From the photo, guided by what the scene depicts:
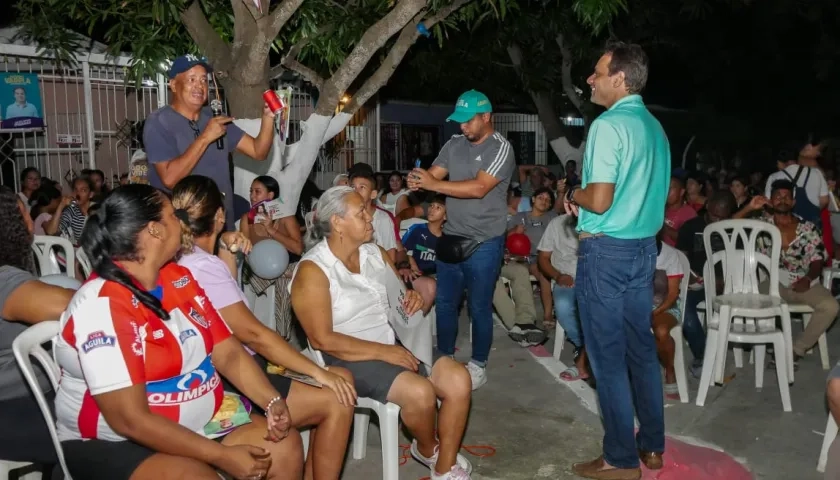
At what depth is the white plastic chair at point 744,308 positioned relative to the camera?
5.20 m

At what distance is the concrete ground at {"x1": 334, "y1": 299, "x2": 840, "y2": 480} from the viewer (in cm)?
418

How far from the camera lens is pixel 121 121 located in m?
9.58

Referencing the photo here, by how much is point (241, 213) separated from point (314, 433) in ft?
6.64

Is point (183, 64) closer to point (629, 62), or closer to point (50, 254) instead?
point (50, 254)

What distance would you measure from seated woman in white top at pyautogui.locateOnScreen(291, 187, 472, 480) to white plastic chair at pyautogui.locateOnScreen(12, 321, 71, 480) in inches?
42.2

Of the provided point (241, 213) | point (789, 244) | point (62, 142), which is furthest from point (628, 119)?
point (62, 142)

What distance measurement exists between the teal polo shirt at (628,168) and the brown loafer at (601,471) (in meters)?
1.18

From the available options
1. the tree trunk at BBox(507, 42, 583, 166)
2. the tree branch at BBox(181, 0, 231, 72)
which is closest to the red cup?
the tree branch at BBox(181, 0, 231, 72)

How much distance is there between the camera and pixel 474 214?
5.11 m

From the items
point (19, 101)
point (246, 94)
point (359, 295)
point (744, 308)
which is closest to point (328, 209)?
point (359, 295)

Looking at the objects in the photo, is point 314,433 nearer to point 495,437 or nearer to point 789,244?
A: point 495,437

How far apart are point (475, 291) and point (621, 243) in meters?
1.72

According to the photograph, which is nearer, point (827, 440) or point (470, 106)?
point (827, 440)

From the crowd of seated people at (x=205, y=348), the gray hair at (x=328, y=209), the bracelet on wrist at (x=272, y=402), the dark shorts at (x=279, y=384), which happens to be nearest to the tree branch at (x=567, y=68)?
the crowd of seated people at (x=205, y=348)
